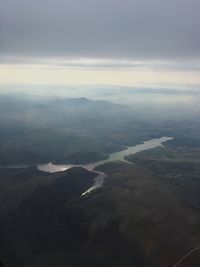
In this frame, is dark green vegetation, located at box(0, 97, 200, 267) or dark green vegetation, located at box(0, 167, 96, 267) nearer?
dark green vegetation, located at box(0, 97, 200, 267)

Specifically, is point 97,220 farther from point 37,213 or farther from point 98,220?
point 37,213

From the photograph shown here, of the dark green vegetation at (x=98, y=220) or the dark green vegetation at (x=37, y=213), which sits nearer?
the dark green vegetation at (x=98, y=220)

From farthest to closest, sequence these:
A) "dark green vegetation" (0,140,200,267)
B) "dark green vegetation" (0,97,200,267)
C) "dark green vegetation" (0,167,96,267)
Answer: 1. "dark green vegetation" (0,167,96,267)
2. "dark green vegetation" (0,140,200,267)
3. "dark green vegetation" (0,97,200,267)

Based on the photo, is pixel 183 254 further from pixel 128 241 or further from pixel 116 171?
pixel 116 171

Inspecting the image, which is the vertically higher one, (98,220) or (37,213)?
(98,220)

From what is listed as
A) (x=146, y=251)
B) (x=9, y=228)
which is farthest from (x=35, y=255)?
(x=146, y=251)

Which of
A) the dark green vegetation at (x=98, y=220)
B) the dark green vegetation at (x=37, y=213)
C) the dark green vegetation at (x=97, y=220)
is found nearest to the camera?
the dark green vegetation at (x=97, y=220)

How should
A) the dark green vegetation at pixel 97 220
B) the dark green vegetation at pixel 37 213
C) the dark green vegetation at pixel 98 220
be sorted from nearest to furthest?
the dark green vegetation at pixel 97 220
the dark green vegetation at pixel 98 220
the dark green vegetation at pixel 37 213

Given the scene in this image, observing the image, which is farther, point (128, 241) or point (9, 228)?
point (9, 228)

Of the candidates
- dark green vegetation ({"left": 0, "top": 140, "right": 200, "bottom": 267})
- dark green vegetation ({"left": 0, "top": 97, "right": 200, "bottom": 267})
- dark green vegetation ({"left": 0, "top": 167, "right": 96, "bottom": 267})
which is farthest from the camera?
dark green vegetation ({"left": 0, "top": 167, "right": 96, "bottom": 267})

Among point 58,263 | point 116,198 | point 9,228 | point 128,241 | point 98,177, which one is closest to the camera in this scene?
point 58,263

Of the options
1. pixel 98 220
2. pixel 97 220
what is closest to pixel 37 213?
pixel 97 220
